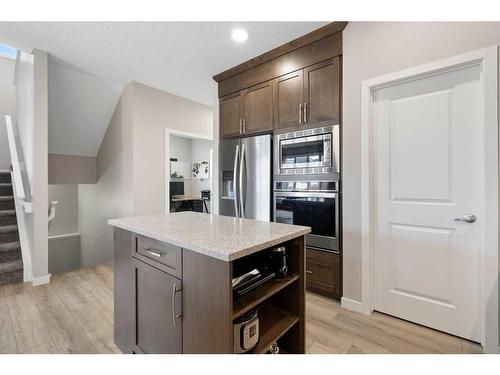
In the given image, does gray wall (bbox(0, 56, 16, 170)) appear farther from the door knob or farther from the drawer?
the door knob

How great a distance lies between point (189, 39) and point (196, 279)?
2374mm

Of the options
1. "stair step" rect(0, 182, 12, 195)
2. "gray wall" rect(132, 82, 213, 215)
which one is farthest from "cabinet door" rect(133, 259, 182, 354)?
"stair step" rect(0, 182, 12, 195)

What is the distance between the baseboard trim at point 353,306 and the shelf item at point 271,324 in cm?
109

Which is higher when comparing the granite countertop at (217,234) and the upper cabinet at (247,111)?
the upper cabinet at (247,111)

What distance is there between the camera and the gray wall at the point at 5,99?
4.50m

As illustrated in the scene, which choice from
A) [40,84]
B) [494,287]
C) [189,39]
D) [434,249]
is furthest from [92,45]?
[494,287]

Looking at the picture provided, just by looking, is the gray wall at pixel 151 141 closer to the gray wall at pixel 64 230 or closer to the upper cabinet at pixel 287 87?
the upper cabinet at pixel 287 87

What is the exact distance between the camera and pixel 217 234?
3.93ft

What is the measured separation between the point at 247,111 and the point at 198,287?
7.54ft

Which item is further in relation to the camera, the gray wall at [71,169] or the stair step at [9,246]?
the gray wall at [71,169]

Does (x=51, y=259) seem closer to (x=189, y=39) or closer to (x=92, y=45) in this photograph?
(x=92, y=45)

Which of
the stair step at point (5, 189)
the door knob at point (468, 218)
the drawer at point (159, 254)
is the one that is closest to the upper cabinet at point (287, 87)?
the door knob at point (468, 218)

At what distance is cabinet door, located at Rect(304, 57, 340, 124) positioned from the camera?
2.21 meters

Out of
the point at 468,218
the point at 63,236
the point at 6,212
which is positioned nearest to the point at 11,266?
the point at 6,212
